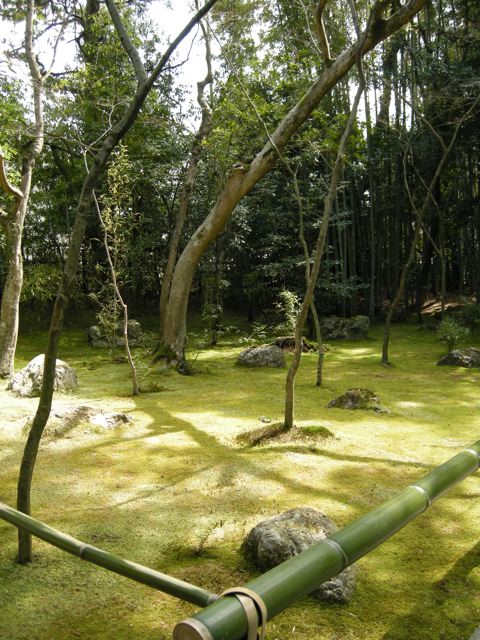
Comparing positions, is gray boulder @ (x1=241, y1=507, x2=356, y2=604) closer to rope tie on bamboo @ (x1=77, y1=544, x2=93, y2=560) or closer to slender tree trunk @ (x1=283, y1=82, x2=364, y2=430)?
rope tie on bamboo @ (x1=77, y1=544, x2=93, y2=560)

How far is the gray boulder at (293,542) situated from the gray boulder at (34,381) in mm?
4369

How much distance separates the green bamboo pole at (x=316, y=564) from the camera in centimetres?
108

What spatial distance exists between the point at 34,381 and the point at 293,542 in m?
4.86

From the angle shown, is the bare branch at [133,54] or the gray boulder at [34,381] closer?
the bare branch at [133,54]

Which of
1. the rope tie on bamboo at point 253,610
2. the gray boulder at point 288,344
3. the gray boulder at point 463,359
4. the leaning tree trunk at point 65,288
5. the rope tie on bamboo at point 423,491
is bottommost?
the gray boulder at point 463,359

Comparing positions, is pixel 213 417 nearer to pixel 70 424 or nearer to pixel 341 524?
pixel 70 424

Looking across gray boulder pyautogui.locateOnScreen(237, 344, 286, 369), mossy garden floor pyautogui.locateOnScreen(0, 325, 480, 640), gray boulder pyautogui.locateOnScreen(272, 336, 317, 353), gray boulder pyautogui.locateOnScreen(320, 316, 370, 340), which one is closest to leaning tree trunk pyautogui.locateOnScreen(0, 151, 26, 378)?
mossy garden floor pyautogui.locateOnScreen(0, 325, 480, 640)

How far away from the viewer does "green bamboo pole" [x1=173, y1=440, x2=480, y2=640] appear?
3.55 ft

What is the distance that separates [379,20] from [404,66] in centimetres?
946

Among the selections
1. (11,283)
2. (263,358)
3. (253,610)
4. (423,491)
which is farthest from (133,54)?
(263,358)

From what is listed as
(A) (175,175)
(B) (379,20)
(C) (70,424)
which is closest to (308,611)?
(C) (70,424)

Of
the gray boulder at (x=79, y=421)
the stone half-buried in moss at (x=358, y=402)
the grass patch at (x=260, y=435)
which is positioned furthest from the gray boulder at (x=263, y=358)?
the grass patch at (x=260, y=435)

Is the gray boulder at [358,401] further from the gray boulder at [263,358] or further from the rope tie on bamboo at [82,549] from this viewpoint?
the rope tie on bamboo at [82,549]

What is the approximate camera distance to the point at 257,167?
23.0 feet
